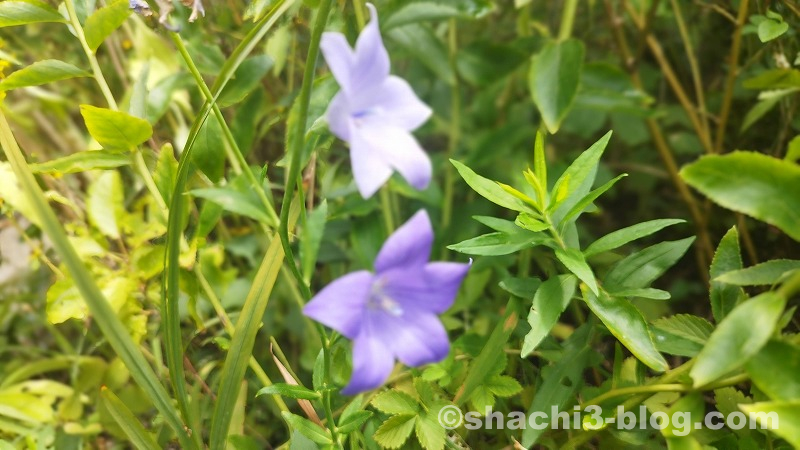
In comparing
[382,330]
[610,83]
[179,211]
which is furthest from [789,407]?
[610,83]

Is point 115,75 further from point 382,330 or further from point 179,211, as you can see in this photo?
point 382,330

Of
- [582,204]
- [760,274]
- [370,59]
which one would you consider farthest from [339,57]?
[760,274]

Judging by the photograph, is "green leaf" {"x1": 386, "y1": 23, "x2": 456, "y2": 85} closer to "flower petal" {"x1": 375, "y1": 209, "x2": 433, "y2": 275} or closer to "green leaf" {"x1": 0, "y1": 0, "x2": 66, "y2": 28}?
"green leaf" {"x1": 0, "y1": 0, "x2": 66, "y2": 28}

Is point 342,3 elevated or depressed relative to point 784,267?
elevated

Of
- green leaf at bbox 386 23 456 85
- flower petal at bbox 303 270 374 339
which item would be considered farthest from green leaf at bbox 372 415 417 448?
green leaf at bbox 386 23 456 85

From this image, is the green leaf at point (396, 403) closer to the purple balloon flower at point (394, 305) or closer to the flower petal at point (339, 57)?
the purple balloon flower at point (394, 305)

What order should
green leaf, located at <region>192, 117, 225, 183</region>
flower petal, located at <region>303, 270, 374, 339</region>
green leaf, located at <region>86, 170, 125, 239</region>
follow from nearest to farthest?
1. flower petal, located at <region>303, 270, 374, 339</region>
2. green leaf, located at <region>192, 117, 225, 183</region>
3. green leaf, located at <region>86, 170, 125, 239</region>

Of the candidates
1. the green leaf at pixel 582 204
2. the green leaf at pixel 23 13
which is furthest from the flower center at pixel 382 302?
the green leaf at pixel 23 13
